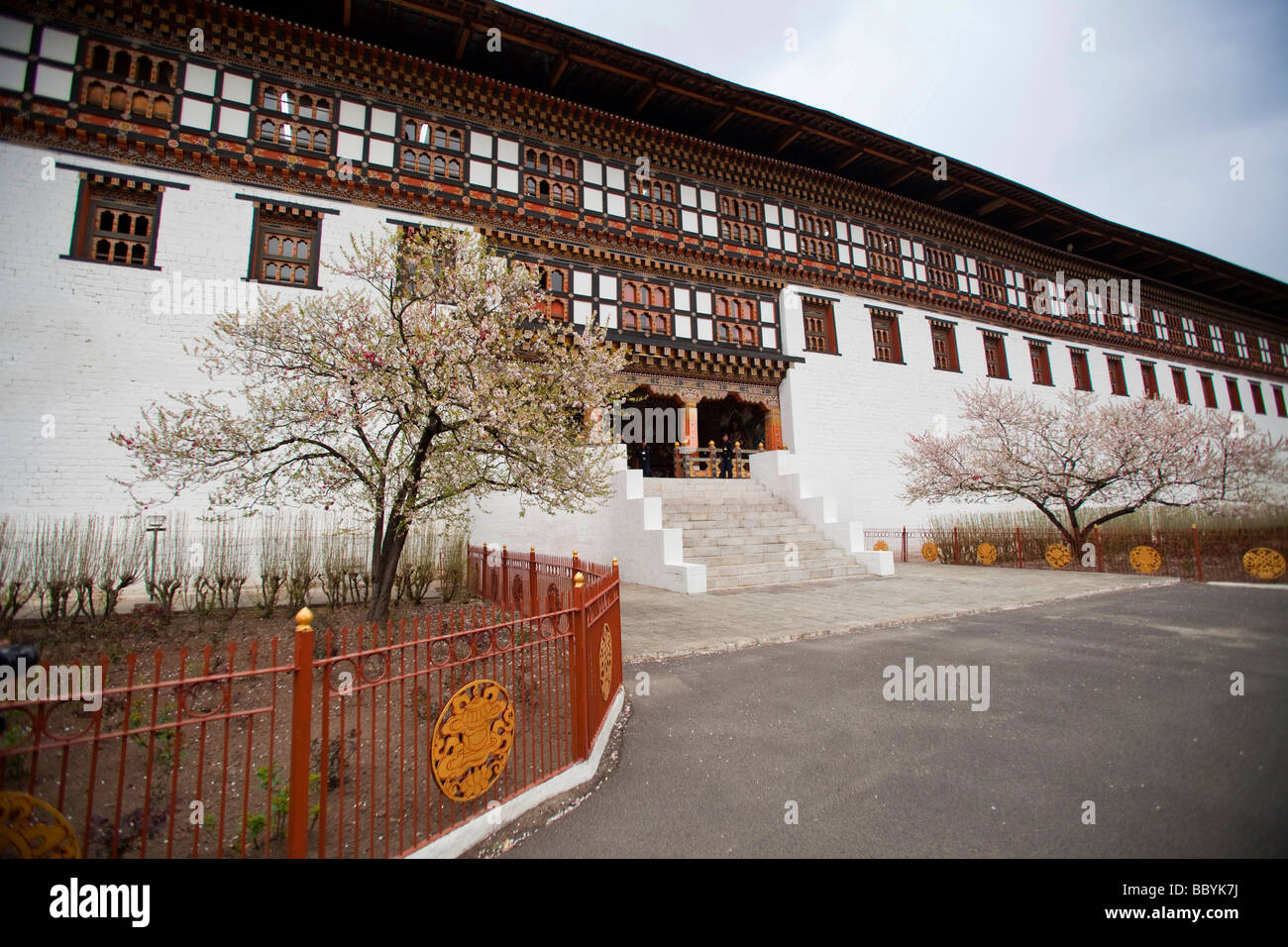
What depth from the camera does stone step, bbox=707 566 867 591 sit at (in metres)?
10.2

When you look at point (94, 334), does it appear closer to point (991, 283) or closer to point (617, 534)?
point (617, 534)

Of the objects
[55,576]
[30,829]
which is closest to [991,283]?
[30,829]

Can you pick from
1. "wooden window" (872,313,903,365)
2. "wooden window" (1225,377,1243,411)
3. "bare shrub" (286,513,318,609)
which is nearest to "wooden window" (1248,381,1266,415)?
"wooden window" (1225,377,1243,411)

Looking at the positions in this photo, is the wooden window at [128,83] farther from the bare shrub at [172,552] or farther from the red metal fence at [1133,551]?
the red metal fence at [1133,551]

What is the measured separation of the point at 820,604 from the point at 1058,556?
829cm

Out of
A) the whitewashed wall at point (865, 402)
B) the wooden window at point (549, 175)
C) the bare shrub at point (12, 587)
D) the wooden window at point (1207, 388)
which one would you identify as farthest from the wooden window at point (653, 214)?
the wooden window at point (1207, 388)

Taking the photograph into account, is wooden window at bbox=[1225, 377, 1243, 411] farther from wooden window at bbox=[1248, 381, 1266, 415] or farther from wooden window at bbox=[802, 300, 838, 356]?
wooden window at bbox=[802, 300, 838, 356]

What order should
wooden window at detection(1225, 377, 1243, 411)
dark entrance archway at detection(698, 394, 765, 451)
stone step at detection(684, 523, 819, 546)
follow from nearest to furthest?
stone step at detection(684, 523, 819, 546), dark entrance archway at detection(698, 394, 765, 451), wooden window at detection(1225, 377, 1243, 411)

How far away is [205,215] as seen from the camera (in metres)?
11.6

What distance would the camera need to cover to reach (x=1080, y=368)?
2359 centimetres

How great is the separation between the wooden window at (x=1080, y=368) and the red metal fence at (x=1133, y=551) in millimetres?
13954

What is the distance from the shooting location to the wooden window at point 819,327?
719 inches

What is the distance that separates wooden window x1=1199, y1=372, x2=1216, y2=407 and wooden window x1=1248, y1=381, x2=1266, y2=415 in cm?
402

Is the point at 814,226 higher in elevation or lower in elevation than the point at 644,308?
higher
